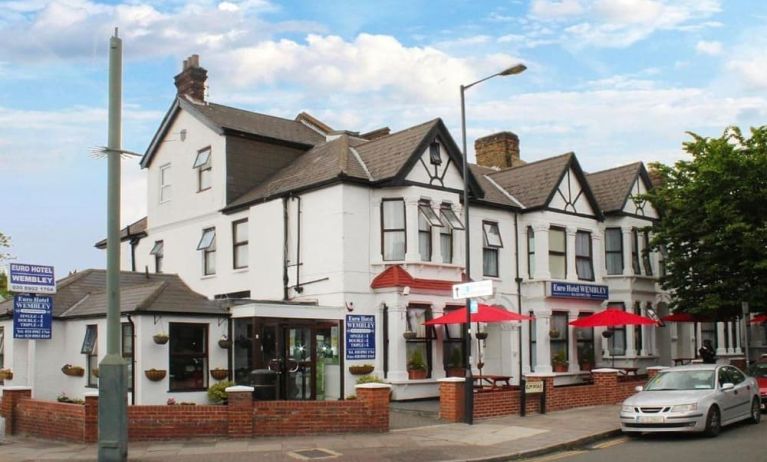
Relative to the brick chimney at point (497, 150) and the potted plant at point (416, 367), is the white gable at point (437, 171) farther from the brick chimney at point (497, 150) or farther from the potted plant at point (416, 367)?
the brick chimney at point (497, 150)

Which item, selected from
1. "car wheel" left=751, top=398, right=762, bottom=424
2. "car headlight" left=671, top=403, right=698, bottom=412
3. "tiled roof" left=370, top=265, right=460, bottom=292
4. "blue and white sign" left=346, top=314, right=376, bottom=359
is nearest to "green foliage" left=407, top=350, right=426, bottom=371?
"blue and white sign" left=346, top=314, right=376, bottom=359

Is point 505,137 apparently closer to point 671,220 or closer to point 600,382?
point 671,220

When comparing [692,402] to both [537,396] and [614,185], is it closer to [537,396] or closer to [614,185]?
[537,396]

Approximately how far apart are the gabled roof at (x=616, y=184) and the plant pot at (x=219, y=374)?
15693 millimetres

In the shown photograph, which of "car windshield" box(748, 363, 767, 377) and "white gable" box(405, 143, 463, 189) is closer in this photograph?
"car windshield" box(748, 363, 767, 377)

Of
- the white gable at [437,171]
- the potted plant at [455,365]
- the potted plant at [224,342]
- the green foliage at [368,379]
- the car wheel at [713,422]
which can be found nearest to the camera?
the car wheel at [713,422]

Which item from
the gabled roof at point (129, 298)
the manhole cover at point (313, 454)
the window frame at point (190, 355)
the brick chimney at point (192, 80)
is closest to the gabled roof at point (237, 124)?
the brick chimney at point (192, 80)

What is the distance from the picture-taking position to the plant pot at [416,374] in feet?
80.1

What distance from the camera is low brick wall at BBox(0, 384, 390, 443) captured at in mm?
16484

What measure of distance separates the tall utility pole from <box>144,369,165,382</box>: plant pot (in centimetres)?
871

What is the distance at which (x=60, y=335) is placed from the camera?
2397 centimetres

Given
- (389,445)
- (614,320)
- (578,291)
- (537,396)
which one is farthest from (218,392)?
(578,291)

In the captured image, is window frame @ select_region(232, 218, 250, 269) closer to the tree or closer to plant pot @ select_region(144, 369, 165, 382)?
plant pot @ select_region(144, 369, 165, 382)

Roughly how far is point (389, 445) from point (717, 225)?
1680 cm
